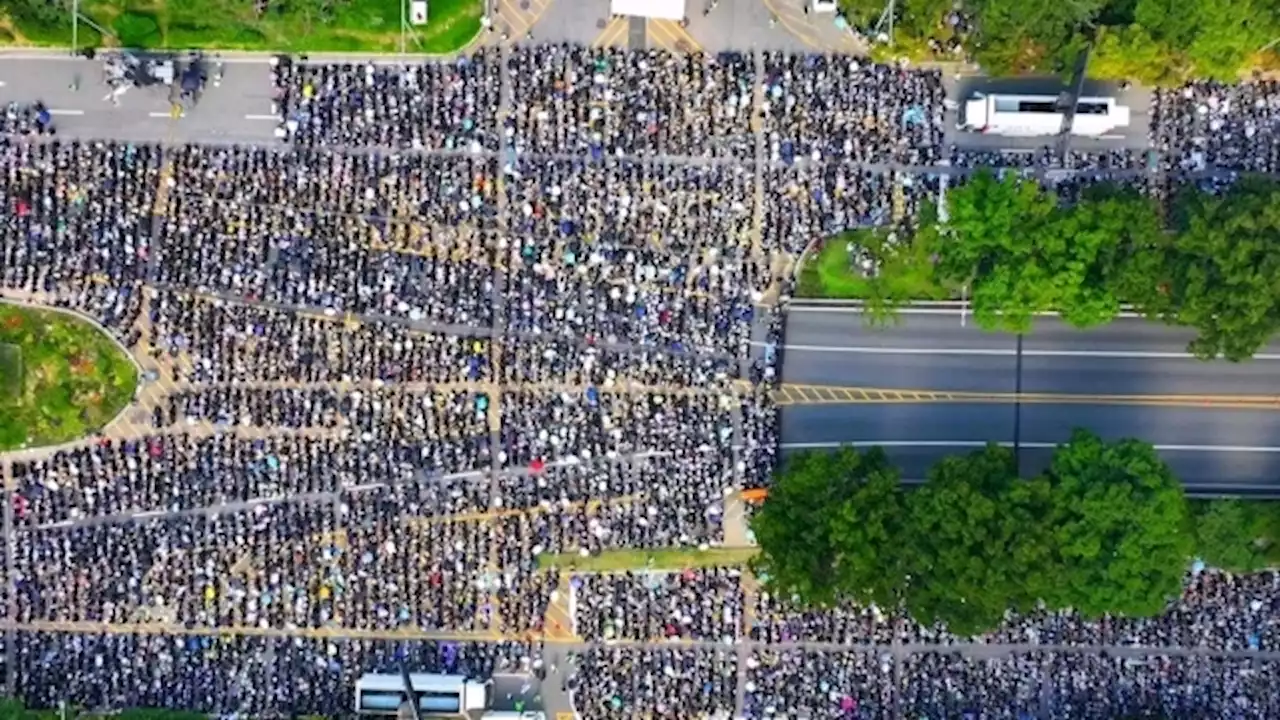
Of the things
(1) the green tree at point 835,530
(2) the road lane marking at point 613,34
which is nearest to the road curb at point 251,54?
(2) the road lane marking at point 613,34

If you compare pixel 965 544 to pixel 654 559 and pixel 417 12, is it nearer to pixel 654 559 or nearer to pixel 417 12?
pixel 654 559

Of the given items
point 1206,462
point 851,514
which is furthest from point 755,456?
point 1206,462

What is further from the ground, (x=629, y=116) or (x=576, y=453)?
(x=629, y=116)

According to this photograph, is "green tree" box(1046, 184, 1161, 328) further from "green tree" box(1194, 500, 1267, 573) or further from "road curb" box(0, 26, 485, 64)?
"road curb" box(0, 26, 485, 64)

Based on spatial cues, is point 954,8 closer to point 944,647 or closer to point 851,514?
point 851,514

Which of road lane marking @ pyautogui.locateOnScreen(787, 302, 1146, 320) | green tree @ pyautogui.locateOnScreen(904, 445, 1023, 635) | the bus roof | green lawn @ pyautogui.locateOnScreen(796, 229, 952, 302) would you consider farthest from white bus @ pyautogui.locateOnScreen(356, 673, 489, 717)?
green lawn @ pyautogui.locateOnScreen(796, 229, 952, 302)

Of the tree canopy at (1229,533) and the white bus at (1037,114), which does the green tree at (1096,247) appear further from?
the tree canopy at (1229,533)
